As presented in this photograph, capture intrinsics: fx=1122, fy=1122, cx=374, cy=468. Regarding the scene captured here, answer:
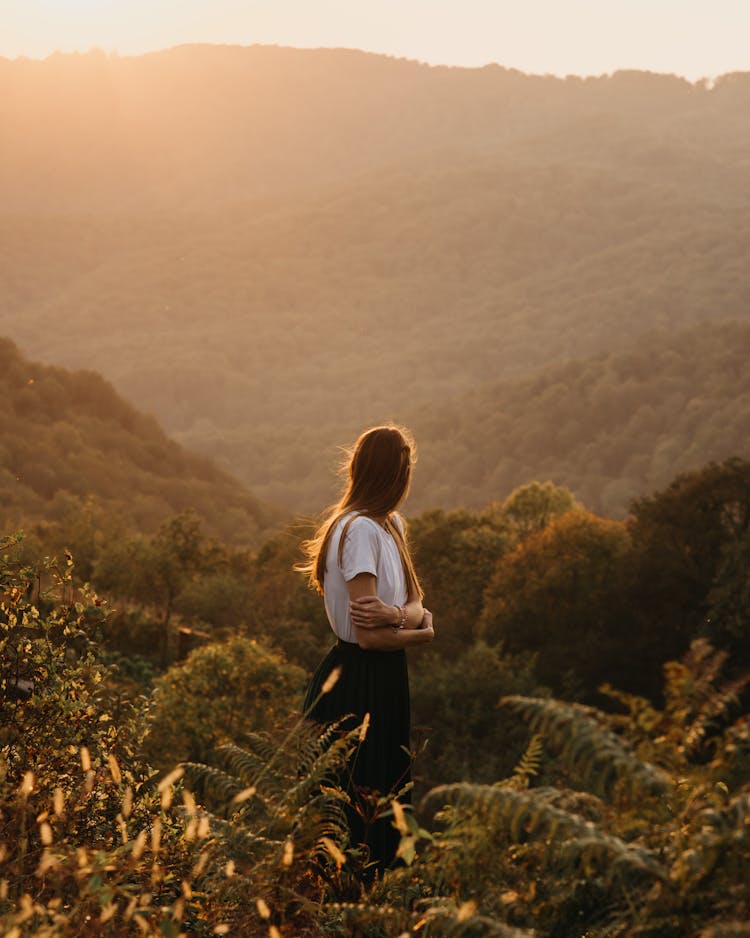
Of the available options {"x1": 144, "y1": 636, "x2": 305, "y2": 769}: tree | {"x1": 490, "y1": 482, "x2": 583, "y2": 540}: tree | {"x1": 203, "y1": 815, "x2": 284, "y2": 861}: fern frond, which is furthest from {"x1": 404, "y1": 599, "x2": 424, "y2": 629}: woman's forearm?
{"x1": 490, "y1": 482, "x2": 583, "y2": 540}: tree

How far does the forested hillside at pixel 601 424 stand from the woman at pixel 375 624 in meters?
114

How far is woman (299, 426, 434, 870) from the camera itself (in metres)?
3.90

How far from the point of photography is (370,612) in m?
3.85

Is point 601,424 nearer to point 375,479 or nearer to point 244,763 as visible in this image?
point 375,479

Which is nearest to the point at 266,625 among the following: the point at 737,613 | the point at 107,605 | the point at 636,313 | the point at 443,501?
the point at 737,613

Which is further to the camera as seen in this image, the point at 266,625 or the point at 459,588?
the point at 459,588

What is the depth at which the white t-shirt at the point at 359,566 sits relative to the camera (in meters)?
3.89

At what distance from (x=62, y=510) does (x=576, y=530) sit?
4365 cm

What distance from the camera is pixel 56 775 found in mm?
3439

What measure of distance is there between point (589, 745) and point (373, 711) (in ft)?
5.99

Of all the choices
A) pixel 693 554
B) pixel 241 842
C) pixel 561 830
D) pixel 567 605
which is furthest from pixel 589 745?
pixel 567 605

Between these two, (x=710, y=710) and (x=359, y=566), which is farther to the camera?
(x=359, y=566)

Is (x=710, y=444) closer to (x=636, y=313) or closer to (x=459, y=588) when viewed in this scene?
(x=636, y=313)

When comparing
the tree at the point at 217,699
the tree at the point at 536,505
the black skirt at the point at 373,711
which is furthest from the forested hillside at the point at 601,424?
the black skirt at the point at 373,711
